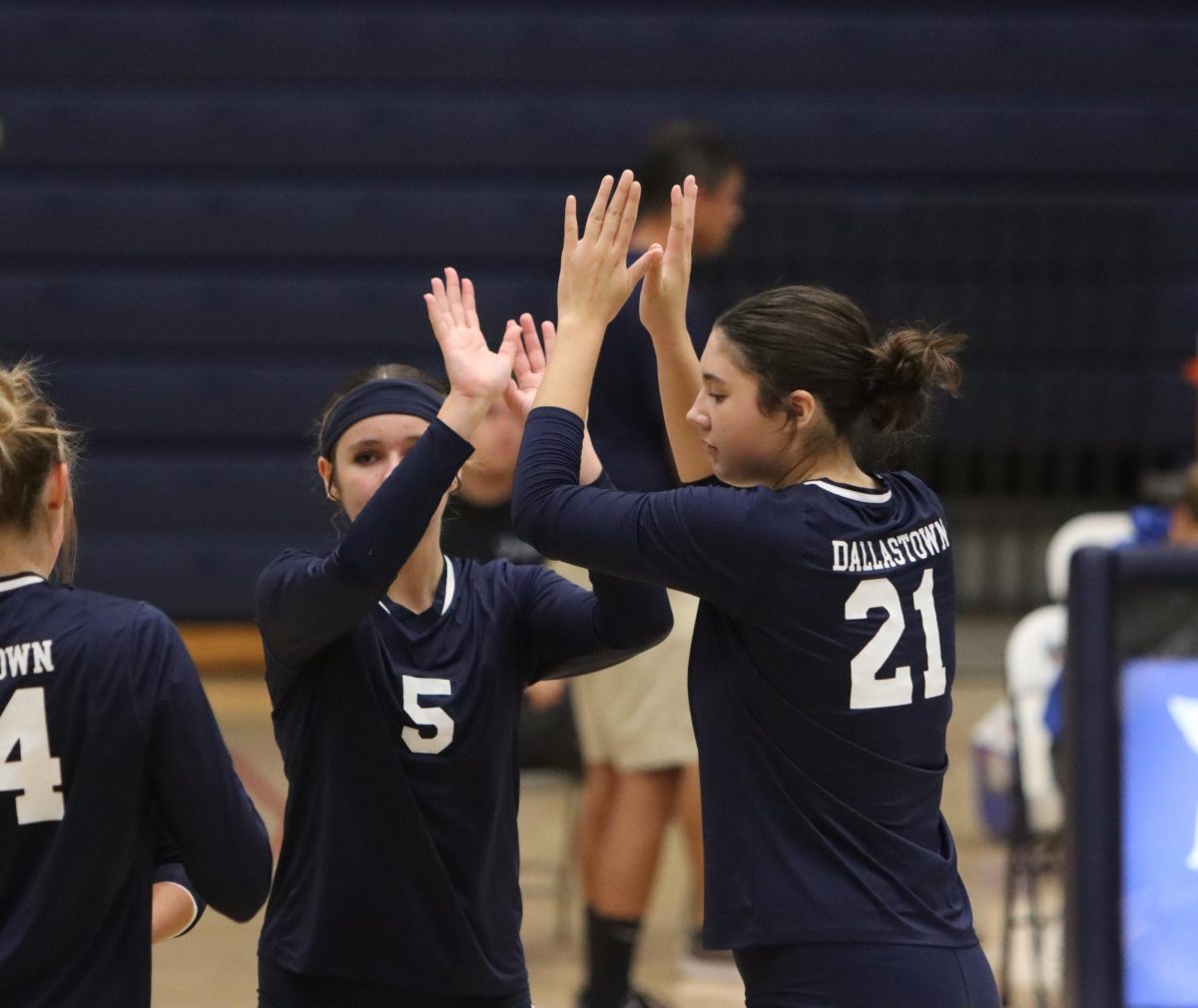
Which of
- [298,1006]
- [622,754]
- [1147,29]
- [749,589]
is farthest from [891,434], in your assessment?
[1147,29]

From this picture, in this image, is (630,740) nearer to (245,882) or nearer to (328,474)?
(328,474)

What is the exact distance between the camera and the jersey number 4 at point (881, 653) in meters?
1.92

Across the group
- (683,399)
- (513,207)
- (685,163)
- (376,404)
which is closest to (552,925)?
(685,163)

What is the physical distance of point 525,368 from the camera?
2.21 metres

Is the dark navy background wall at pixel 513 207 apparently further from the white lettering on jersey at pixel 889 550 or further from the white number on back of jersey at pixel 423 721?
the white lettering on jersey at pixel 889 550

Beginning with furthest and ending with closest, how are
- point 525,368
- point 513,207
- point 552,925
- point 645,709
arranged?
point 513,207, point 552,925, point 645,709, point 525,368

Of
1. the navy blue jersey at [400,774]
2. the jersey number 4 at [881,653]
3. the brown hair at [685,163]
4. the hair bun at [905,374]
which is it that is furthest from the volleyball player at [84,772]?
the brown hair at [685,163]

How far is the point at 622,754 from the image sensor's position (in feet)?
12.3

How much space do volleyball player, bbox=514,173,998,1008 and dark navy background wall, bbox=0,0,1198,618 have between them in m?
5.65

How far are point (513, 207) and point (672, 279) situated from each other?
566 cm

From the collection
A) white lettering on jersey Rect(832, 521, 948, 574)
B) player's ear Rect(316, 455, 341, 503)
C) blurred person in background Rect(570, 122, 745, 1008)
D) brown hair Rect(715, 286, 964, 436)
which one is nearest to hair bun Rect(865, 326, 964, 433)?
brown hair Rect(715, 286, 964, 436)

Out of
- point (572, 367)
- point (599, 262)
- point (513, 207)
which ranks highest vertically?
point (513, 207)

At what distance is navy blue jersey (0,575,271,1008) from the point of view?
1.75 meters

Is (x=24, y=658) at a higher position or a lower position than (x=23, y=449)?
lower
